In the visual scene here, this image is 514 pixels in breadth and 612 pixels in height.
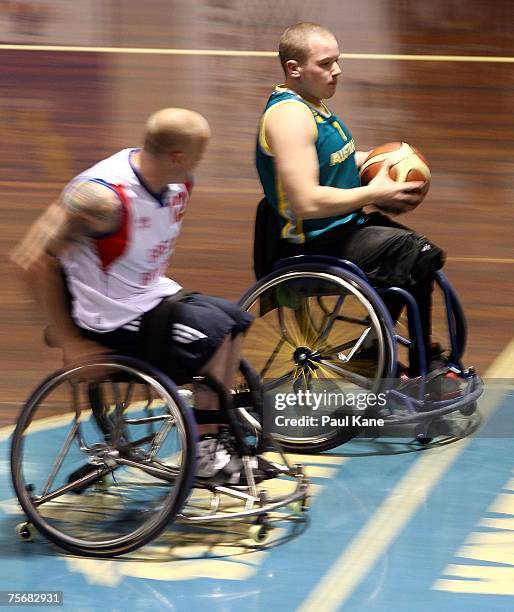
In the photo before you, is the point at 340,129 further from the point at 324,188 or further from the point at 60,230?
the point at 60,230

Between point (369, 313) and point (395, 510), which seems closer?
point (395, 510)

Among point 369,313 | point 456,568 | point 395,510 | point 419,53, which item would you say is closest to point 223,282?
point 369,313

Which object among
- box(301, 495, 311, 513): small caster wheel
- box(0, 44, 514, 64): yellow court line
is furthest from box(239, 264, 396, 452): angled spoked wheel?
box(0, 44, 514, 64): yellow court line

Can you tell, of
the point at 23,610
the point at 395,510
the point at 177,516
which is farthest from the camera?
the point at 395,510

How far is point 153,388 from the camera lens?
13.4ft

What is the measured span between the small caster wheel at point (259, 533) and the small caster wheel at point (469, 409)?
1290 mm

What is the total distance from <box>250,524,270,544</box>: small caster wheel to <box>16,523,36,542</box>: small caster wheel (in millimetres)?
699

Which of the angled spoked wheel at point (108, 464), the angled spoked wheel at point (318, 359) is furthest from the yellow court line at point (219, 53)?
the angled spoked wheel at point (108, 464)

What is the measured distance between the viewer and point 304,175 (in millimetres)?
4895

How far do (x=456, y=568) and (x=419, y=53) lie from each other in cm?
875

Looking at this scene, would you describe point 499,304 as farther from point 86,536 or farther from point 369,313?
point 86,536

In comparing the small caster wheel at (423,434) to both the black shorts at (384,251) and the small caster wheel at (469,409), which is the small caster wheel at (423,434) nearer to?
the small caster wheel at (469,409)

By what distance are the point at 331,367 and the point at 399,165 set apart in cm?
81

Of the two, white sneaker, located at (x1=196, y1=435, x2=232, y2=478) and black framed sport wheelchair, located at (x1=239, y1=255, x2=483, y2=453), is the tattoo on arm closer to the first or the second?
white sneaker, located at (x1=196, y1=435, x2=232, y2=478)
